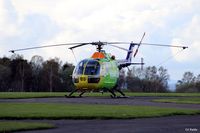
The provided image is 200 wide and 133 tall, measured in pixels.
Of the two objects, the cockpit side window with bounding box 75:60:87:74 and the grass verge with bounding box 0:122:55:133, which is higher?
the cockpit side window with bounding box 75:60:87:74

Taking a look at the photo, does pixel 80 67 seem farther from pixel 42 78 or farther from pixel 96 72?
pixel 42 78

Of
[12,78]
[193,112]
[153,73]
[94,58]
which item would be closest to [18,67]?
[12,78]

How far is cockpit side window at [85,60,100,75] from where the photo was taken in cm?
5084

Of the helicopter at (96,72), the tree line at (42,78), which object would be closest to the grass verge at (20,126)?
the helicopter at (96,72)

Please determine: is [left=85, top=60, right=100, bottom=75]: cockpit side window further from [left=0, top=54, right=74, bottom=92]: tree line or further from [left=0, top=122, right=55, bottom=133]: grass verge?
[left=0, top=54, right=74, bottom=92]: tree line

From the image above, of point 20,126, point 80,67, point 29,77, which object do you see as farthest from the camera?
point 29,77

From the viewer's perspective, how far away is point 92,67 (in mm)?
50906

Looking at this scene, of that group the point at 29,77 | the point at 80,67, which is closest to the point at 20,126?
the point at 80,67

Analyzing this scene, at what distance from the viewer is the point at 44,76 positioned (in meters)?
135

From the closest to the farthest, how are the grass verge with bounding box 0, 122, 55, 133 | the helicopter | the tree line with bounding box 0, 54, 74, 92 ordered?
1. the grass verge with bounding box 0, 122, 55, 133
2. the helicopter
3. the tree line with bounding box 0, 54, 74, 92

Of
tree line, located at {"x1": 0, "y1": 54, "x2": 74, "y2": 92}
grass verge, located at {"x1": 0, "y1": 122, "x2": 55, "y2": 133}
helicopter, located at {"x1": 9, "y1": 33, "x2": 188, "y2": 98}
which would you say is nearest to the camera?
grass verge, located at {"x1": 0, "y1": 122, "x2": 55, "y2": 133}

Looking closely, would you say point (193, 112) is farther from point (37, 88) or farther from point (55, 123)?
point (37, 88)

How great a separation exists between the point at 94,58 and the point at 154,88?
8733 centimetres

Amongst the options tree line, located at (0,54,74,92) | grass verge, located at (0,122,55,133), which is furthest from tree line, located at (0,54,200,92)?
grass verge, located at (0,122,55,133)
